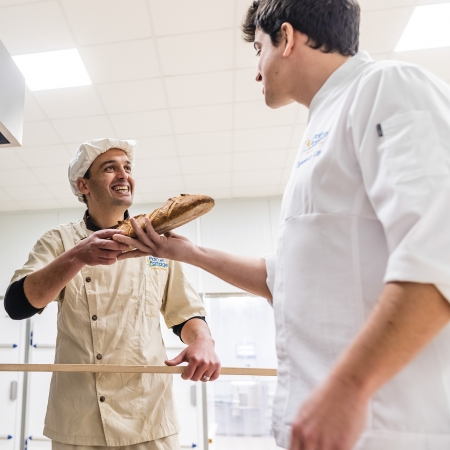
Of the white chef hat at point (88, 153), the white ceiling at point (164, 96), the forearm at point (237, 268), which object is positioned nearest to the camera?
the forearm at point (237, 268)

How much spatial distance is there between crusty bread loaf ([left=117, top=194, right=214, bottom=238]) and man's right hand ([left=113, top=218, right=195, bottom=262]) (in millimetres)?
24

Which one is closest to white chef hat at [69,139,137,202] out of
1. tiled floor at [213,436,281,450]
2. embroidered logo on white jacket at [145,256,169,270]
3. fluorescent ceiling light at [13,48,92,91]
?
embroidered logo on white jacket at [145,256,169,270]

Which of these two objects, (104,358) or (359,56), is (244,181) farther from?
(359,56)

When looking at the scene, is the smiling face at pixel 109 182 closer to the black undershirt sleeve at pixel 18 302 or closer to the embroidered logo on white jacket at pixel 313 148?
the black undershirt sleeve at pixel 18 302

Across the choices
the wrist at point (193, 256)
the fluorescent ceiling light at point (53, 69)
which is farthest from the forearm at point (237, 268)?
the fluorescent ceiling light at point (53, 69)

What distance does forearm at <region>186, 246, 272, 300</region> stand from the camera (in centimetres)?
113

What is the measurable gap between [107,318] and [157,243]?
0.45 metres

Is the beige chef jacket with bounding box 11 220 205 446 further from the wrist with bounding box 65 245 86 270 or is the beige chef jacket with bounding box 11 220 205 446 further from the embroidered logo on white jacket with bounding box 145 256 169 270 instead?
the wrist with bounding box 65 245 86 270

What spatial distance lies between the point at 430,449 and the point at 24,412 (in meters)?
4.77

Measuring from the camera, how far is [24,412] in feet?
13.9

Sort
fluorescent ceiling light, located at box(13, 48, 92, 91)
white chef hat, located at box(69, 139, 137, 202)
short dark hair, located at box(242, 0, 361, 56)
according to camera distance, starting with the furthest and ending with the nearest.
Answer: fluorescent ceiling light, located at box(13, 48, 92, 91) < white chef hat, located at box(69, 139, 137, 202) < short dark hair, located at box(242, 0, 361, 56)

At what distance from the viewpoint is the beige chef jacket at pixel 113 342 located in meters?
1.32

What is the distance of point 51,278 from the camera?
1.33 m

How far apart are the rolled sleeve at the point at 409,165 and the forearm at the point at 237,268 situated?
55cm
